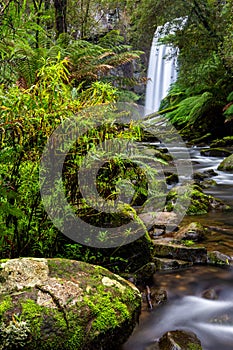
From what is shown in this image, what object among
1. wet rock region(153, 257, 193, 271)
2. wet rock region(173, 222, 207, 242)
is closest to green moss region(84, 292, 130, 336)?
wet rock region(153, 257, 193, 271)

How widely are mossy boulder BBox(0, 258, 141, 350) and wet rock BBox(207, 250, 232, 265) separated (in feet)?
3.85

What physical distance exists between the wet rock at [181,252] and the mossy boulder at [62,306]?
3.44 ft

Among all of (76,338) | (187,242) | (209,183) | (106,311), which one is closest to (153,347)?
(106,311)

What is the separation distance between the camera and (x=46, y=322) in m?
1.63

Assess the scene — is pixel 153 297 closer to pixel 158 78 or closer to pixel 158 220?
pixel 158 220

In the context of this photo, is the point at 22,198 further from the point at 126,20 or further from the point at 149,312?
the point at 126,20

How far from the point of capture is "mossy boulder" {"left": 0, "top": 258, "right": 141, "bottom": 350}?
5.25 ft

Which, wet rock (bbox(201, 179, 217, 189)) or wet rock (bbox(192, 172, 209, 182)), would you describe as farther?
wet rock (bbox(192, 172, 209, 182))

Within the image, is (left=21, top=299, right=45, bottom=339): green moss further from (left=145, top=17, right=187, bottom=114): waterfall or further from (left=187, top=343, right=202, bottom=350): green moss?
(left=145, top=17, right=187, bottom=114): waterfall

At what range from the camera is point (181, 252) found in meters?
3.02

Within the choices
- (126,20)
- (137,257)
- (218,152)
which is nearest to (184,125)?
(218,152)

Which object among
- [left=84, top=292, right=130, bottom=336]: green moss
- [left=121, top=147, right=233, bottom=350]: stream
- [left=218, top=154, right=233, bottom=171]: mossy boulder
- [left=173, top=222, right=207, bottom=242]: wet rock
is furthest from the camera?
[left=218, top=154, right=233, bottom=171]: mossy boulder

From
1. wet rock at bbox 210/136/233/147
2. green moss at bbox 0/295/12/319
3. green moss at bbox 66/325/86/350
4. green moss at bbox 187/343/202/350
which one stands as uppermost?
wet rock at bbox 210/136/233/147

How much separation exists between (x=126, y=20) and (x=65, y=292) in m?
19.1
